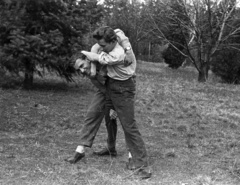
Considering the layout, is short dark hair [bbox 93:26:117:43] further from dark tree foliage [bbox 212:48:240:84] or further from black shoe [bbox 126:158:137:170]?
dark tree foliage [bbox 212:48:240:84]

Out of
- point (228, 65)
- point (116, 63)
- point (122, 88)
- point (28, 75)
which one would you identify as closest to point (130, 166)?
point (122, 88)

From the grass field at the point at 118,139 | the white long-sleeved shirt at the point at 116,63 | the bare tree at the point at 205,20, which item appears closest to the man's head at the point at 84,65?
the white long-sleeved shirt at the point at 116,63

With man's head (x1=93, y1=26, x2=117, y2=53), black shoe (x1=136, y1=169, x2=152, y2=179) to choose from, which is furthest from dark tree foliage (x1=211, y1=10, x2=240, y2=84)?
black shoe (x1=136, y1=169, x2=152, y2=179)

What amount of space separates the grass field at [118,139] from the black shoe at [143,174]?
57mm

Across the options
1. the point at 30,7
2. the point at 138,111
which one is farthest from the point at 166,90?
the point at 30,7

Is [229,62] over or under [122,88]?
over

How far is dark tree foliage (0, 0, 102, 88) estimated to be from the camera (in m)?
9.40

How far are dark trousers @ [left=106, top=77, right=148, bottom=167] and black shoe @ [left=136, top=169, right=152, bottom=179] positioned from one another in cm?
13

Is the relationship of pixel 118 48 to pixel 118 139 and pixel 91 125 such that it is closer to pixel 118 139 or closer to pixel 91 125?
pixel 91 125

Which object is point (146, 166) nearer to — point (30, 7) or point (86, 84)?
point (30, 7)

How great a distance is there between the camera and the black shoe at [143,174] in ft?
14.5

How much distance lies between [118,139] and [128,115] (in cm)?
172

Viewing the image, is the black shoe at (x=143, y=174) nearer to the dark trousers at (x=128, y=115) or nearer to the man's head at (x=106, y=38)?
the dark trousers at (x=128, y=115)

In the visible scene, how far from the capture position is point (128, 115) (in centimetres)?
465
